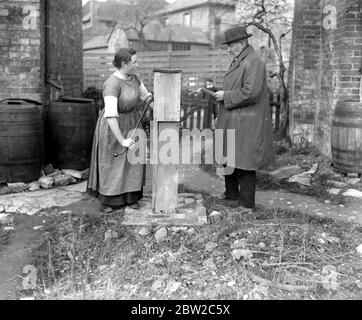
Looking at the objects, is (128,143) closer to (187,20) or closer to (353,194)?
(353,194)

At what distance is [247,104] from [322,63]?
400 cm

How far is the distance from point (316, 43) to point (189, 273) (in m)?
6.10

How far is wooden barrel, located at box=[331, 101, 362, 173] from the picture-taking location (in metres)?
6.57

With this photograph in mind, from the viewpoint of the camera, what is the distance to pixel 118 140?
15.3ft

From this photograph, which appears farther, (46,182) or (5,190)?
(46,182)

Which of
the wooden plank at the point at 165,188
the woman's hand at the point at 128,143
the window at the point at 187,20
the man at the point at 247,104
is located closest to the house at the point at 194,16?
the window at the point at 187,20

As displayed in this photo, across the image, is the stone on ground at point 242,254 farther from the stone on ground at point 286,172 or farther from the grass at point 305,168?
the stone on ground at point 286,172

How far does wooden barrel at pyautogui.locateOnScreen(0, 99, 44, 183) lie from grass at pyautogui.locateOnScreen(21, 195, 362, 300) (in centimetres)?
149

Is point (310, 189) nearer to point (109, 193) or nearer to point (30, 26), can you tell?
point (109, 193)

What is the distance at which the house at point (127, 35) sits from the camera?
126 ft

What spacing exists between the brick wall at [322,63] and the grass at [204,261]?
3.14 meters

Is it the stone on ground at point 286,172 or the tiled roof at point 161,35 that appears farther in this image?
the tiled roof at point 161,35

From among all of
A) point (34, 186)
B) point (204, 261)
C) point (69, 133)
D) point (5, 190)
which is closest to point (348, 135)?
point (204, 261)
